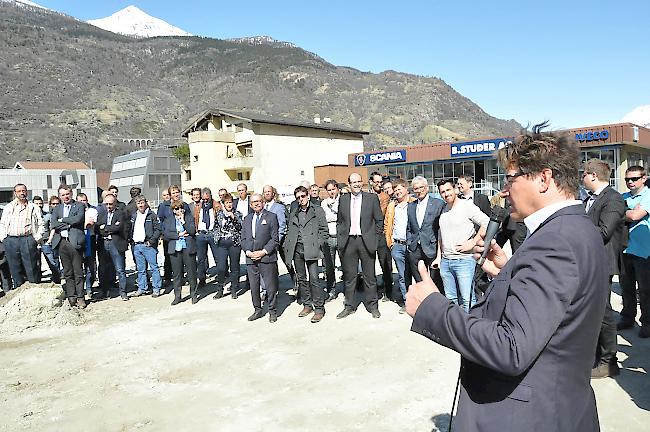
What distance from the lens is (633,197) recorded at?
516 centimetres

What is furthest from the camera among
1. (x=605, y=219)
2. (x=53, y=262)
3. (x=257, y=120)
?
(x=257, y=120)

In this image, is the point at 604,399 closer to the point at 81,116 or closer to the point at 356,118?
the point at 81,116

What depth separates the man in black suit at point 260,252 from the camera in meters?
6.89

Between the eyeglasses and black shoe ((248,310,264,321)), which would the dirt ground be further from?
the eyeglasses

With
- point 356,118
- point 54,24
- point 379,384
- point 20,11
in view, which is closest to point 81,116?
point 356,118

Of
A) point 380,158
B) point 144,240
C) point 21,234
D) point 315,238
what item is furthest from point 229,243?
point 380,158

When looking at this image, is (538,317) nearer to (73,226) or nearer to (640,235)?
(640,235)

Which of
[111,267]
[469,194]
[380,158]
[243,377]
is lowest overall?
[243,377]

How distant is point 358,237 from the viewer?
22.1 ft

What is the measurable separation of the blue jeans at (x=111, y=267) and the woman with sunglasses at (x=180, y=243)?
113cm

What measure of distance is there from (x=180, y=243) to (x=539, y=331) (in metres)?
7.52

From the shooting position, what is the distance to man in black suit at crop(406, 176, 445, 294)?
614 centimetres

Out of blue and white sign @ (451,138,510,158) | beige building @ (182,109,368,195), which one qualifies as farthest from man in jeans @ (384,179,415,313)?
beige building @ (182,109,368,195)

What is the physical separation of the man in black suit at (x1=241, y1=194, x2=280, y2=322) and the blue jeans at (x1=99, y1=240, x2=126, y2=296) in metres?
3.01
